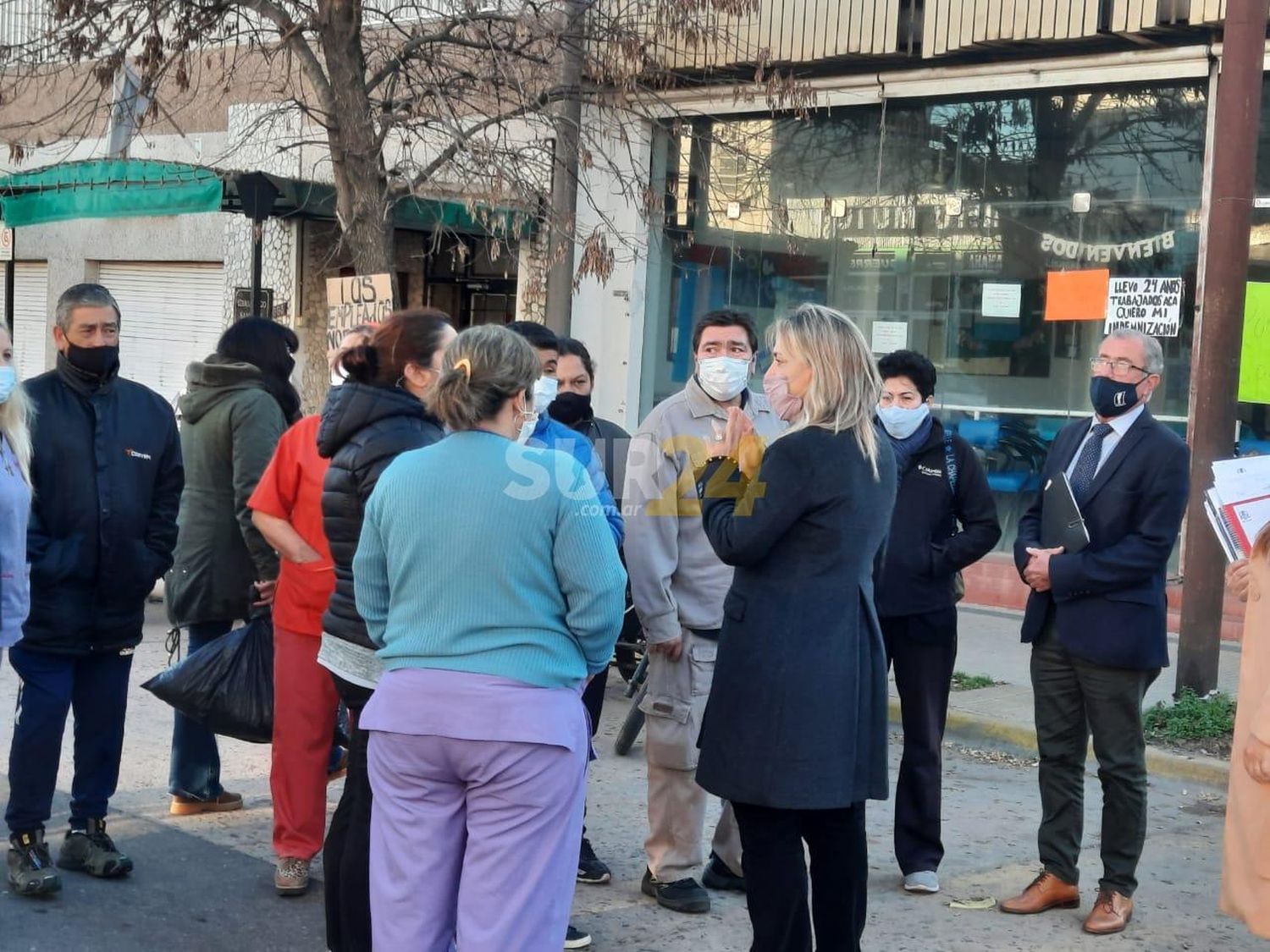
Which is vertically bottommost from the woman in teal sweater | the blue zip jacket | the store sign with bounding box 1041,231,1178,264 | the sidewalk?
the sidewalk

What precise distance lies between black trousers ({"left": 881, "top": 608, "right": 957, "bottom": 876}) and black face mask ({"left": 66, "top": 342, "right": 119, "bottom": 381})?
298 centimetres

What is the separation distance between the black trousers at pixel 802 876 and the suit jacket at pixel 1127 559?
1.46m

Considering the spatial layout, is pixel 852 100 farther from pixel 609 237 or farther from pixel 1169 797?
pixel 1169 797

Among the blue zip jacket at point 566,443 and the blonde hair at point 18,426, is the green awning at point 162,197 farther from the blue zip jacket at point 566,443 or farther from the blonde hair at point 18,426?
the blonde hair at point 18,426

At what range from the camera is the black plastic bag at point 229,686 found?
5.48m

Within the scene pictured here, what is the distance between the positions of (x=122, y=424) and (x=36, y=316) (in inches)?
617

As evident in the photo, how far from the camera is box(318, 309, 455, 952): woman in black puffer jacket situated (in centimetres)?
448

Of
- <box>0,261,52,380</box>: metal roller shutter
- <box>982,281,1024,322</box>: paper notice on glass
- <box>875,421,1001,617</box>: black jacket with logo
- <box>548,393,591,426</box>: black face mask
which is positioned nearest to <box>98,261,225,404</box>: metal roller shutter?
<box>0,261,52,380</box>: metal roller shutter

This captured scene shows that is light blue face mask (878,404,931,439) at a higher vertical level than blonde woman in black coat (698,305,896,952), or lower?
higher

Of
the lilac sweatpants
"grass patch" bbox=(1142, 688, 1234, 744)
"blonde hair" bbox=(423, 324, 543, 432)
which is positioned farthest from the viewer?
"grass patch" bbox=(1142, 688, 1234, 744)

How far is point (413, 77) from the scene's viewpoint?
41.4ft

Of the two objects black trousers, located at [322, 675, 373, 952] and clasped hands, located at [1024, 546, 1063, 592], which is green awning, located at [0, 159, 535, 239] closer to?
clasped hands, located at [1024, 546, 1063, 592]

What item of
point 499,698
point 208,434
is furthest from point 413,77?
point 499,698

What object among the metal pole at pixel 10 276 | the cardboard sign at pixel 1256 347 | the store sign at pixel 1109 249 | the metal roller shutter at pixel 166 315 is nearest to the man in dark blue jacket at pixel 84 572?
the cardboard sign at pixel 1256 347
